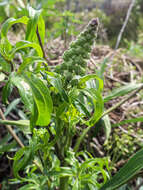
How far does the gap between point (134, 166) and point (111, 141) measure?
42cm

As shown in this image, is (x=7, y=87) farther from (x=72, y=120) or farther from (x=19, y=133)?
(x=19, y=133)

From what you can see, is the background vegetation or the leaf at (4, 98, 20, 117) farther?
the leaf at (4, 98, 20, 117)

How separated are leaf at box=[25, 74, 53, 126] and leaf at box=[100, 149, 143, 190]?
317 millimetres

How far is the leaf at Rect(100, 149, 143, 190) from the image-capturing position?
0.56m

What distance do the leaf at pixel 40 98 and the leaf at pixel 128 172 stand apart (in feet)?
1.04

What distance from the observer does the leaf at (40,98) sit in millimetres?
395

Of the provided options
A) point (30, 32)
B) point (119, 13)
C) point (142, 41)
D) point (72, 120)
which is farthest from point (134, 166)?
point (119, 13)

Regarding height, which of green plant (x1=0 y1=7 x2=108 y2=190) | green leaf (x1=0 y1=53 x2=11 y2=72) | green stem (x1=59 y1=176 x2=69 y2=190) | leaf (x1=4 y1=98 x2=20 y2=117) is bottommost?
green stem (x1=59 y1=176 x2=69 y2=190)

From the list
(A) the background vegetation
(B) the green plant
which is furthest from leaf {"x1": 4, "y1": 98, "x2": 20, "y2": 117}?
(B) the green plant

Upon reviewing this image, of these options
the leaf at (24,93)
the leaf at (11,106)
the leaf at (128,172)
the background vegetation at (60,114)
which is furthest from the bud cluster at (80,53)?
the leaf at (11,106)

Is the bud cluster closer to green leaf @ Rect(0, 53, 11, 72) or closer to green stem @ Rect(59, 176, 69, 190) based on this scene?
green leaf @ Rect(0, 53, 11, 72)

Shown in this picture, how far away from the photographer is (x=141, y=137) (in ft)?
3.12

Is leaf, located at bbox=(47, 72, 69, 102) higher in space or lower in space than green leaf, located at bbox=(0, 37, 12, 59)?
lower

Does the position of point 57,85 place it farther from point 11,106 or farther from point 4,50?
point 11,106
